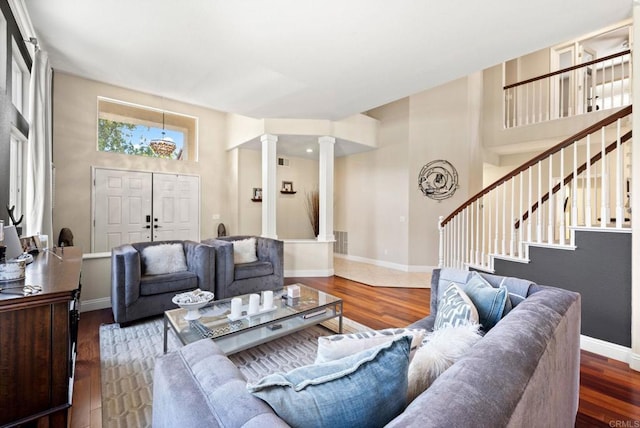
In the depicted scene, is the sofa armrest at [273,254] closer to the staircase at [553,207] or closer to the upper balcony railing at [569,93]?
the staircase at [553,207]

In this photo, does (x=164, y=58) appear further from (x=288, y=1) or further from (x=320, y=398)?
(x=320, y=398)

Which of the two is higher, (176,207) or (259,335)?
(176,207)

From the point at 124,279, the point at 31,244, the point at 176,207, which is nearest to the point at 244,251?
the point at 124,279

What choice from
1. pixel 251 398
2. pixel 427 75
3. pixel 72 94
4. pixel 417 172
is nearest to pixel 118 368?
pixel 251 398

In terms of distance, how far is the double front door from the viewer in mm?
4824

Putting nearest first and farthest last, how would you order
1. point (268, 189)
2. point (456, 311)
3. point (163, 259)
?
point (456, 311), point (163, 259), point (268, 189)

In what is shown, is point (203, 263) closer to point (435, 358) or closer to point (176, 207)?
point (176, 207)

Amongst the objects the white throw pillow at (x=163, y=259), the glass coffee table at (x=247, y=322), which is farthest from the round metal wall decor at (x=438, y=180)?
the white throw pillow at (x=163, y=259)

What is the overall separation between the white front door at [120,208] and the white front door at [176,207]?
0.46ft

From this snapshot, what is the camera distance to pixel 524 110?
550 cm

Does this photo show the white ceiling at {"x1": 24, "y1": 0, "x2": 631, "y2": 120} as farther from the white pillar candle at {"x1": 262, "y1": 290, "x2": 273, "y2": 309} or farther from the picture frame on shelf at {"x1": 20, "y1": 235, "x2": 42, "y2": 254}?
the white pillar candle at {"x1": 262, "y1": 290, "x2": 273, "y2": 309}

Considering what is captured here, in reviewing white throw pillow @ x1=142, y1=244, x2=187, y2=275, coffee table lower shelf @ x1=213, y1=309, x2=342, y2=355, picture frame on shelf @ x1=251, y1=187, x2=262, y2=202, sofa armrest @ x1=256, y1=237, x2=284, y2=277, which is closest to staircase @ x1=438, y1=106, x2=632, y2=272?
coffee table lower shelf @ x1=213, y1=309, x2=342, y2=355

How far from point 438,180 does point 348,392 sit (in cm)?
553

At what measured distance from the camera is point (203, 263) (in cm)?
337
